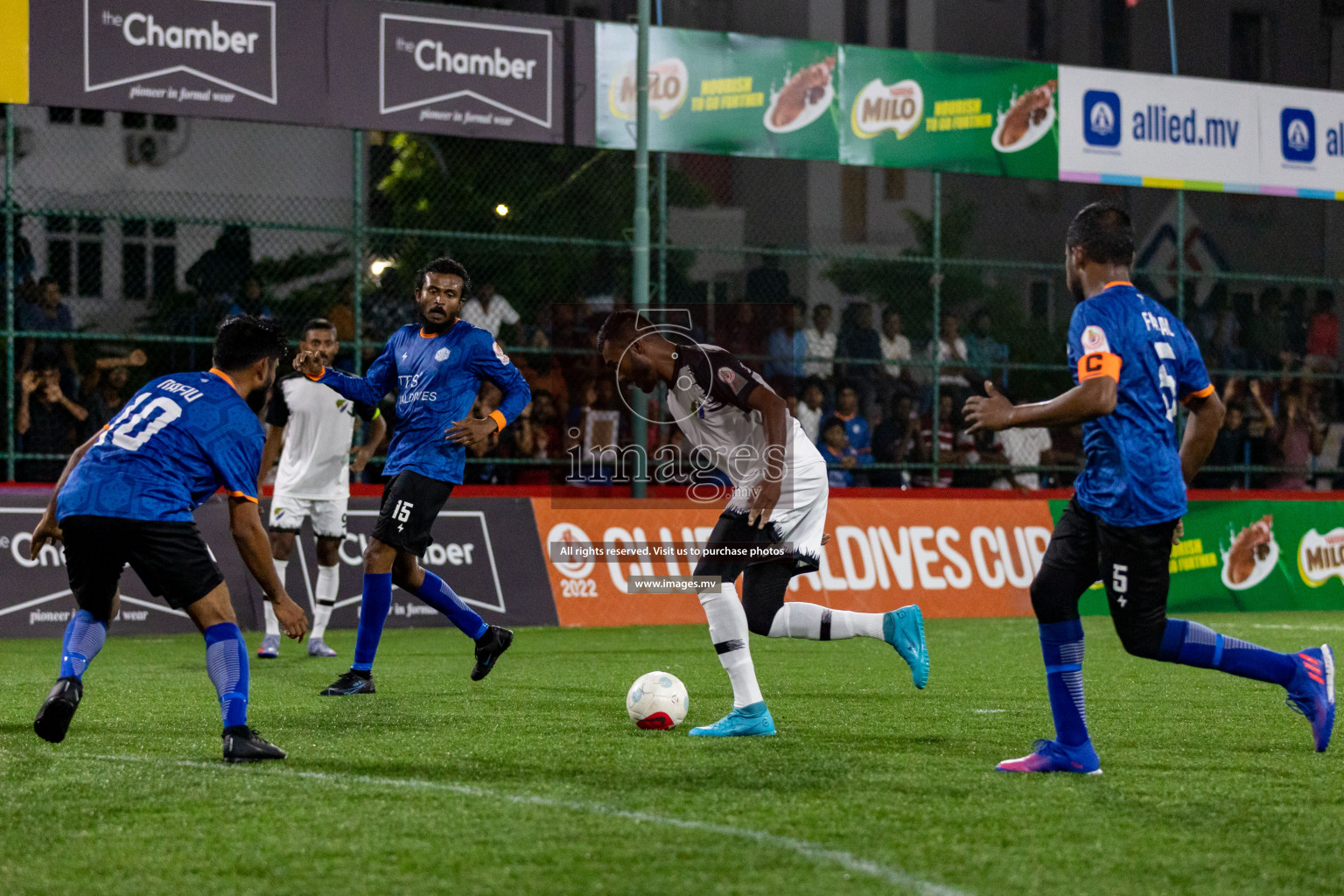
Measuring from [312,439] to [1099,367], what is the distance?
295 inches

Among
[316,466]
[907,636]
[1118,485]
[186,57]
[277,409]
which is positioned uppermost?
[186,57]

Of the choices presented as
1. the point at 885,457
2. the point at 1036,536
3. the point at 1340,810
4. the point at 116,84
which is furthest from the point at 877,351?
the point at 1340,810

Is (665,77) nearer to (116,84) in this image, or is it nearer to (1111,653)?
(116,84)

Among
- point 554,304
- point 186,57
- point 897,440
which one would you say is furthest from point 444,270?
→ point 897,440

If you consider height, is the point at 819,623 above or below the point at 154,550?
below

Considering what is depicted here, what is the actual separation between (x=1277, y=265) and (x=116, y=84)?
1167 inches

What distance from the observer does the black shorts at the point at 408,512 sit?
8.45 m

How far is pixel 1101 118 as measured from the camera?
56.9 ft

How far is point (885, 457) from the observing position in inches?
639

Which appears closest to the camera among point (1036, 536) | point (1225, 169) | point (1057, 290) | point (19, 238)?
point (19, 238)

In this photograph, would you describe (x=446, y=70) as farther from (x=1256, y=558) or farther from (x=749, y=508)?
(x=1256, y=558)

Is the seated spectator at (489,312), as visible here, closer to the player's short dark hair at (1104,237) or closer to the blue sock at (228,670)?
the blue sock at (228,670)

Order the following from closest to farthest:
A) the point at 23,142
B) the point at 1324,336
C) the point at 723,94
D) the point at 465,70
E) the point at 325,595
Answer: the point at 325,595 < the point at 465,70 < the point at 723,94 < the point at 1324,336 < the point at 23,142

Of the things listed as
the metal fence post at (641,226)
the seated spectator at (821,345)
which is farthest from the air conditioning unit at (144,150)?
the seated spectator at (821,345)
